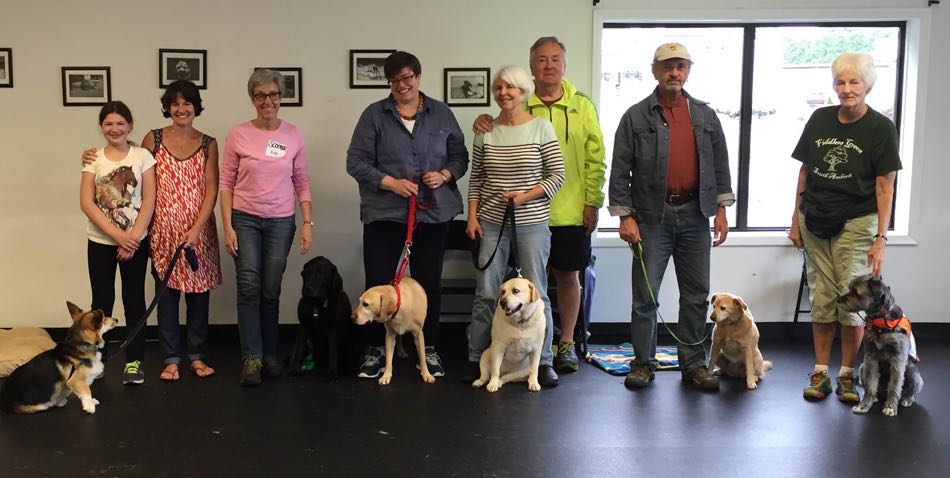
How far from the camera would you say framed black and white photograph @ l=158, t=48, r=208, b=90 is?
4180 mm

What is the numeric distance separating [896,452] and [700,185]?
1.28m

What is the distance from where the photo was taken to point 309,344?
3623 mm

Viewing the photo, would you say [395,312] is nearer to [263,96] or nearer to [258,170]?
[258,170]

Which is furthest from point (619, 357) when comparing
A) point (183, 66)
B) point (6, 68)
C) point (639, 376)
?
point (6, 68)

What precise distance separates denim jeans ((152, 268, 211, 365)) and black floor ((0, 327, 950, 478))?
0.14 meters

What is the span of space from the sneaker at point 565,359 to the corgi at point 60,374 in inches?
81.8

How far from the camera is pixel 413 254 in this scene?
3.48m

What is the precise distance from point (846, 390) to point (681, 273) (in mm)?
845

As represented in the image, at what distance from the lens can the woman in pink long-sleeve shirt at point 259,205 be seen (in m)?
3.31

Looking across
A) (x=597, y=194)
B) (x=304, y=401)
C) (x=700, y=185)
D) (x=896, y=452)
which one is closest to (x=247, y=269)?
(x=304, y=401)

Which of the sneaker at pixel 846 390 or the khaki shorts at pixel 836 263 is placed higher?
the khaki shorts at pixel 836 263

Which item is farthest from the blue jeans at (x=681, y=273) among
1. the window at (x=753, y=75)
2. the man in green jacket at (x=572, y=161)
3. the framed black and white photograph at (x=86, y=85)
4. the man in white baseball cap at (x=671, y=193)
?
the framed black and white photograph at (x=86, y=85)

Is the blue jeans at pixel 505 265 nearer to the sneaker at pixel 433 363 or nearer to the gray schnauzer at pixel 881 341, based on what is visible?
the sneaker at pixel 433 363

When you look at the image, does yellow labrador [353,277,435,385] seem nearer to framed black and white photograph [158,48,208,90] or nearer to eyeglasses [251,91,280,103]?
eyeglasses [251,91,280,103]
